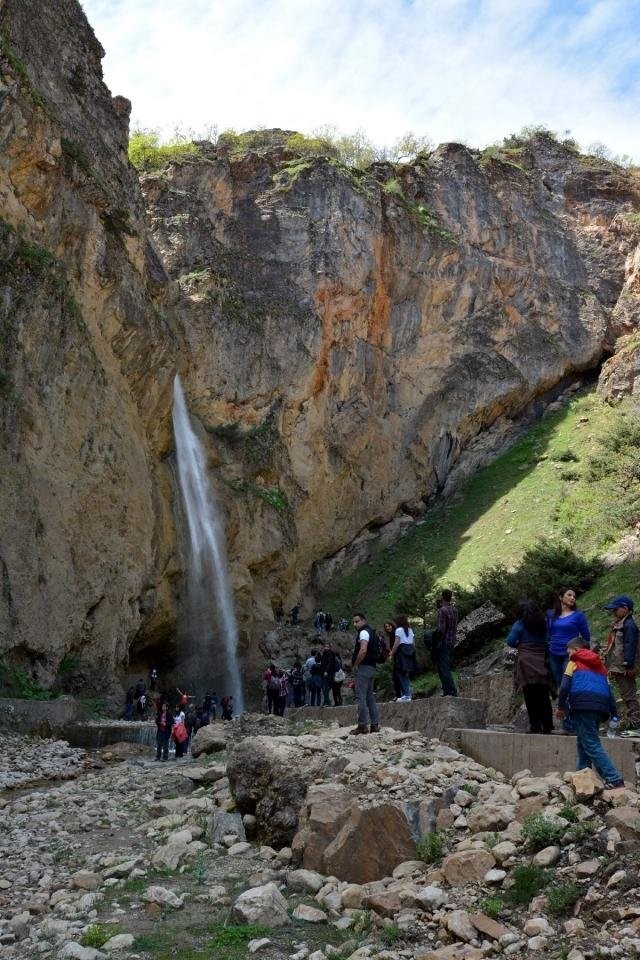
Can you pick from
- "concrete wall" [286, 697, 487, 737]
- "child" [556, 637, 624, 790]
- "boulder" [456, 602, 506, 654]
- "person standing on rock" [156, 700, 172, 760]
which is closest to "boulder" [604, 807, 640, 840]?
"child" [556, 637, 624, 790]

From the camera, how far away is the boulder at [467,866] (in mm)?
6816

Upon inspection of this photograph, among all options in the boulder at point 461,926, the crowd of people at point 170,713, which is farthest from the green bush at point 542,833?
the crowd of people at point 170,713

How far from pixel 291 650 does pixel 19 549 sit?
13974 mm

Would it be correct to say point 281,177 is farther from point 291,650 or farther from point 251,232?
point 291,650

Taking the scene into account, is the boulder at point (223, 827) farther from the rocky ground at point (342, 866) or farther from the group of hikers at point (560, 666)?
the group of hikers at point (560, 666)

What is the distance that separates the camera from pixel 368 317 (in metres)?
39.9

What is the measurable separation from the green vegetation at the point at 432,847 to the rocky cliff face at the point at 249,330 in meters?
13.9

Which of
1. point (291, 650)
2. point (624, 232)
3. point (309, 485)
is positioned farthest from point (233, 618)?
point (624, 232)

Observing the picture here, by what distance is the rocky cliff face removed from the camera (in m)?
22.2

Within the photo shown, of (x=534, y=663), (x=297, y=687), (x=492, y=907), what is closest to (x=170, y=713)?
(x=297, y=687)

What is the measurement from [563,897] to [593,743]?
4.55 ft

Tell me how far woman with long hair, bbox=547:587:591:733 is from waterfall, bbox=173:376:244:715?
2186 centimetres

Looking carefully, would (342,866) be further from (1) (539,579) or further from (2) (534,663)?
(1) (539,579)

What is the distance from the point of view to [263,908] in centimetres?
698
